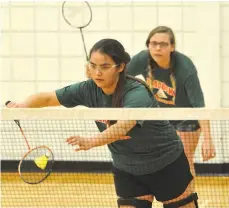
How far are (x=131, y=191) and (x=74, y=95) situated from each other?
0.63m

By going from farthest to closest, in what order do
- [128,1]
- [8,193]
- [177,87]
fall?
[128,1] → [8,193] → [177,87]

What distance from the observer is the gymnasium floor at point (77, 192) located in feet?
22.8

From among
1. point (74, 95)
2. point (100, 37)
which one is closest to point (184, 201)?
point (74, 95)

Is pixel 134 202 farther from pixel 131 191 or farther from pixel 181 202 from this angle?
pixel 181 202

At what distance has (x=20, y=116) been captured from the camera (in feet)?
14.4

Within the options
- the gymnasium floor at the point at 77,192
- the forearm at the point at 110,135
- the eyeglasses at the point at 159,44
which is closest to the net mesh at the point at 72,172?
the gymnasium floor at the point at 77,192

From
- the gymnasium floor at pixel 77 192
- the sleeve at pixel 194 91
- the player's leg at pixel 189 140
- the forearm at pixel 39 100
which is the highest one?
the forearm at pixel 39 100

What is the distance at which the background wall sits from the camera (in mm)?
7941

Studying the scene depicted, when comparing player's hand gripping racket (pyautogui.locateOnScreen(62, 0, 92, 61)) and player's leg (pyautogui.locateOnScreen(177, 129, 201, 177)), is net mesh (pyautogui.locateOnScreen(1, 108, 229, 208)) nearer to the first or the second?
player's leg (pyautogui.locateOnScreen(177, 129, 201, 177))

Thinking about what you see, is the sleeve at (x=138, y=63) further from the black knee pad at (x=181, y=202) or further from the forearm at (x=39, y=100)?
the black knee pad at (x=181, y=202)

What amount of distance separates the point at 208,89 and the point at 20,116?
3954 mm

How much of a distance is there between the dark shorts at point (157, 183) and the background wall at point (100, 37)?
360 centimetres

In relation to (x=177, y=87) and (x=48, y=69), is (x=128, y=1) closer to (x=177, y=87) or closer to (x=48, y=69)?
(x=48, y=69)

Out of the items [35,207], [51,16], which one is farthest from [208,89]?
[35,207]
